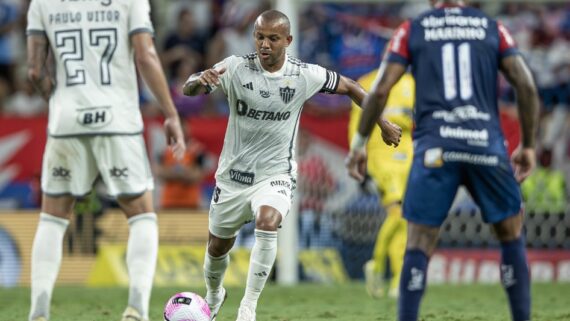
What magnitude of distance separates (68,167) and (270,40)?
1.80 m

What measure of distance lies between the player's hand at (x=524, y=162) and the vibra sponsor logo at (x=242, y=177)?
2.34 meters

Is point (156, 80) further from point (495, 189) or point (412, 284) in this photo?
point (495, 189)

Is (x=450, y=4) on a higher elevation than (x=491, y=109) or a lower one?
higher

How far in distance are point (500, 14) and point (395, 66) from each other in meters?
13.9

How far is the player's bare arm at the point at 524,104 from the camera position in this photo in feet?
23.2

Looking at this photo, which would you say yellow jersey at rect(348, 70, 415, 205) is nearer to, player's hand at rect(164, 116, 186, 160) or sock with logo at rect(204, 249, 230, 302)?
sock with logo at rect(204, 249, 230, 302)

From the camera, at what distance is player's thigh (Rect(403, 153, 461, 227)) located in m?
7.03

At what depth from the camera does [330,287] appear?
1509 centimetres

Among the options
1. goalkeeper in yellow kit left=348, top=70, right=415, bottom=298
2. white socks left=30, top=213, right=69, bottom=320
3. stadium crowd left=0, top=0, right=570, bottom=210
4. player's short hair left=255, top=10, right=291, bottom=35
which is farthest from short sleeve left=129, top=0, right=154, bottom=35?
stadium crowd left=0, top=0, right=570, bottom=210

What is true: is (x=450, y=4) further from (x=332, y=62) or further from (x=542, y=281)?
(x=332, y=62)

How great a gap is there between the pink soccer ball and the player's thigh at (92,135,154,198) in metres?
0.83

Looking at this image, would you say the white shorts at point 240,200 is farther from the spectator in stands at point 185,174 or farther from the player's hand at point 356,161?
the spectator in stands at point 185,174

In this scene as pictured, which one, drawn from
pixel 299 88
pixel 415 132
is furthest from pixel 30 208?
pixel 415 132

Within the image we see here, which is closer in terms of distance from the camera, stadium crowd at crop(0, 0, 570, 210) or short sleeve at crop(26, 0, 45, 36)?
short sleeve at crop(26, 0, 45, 36)
